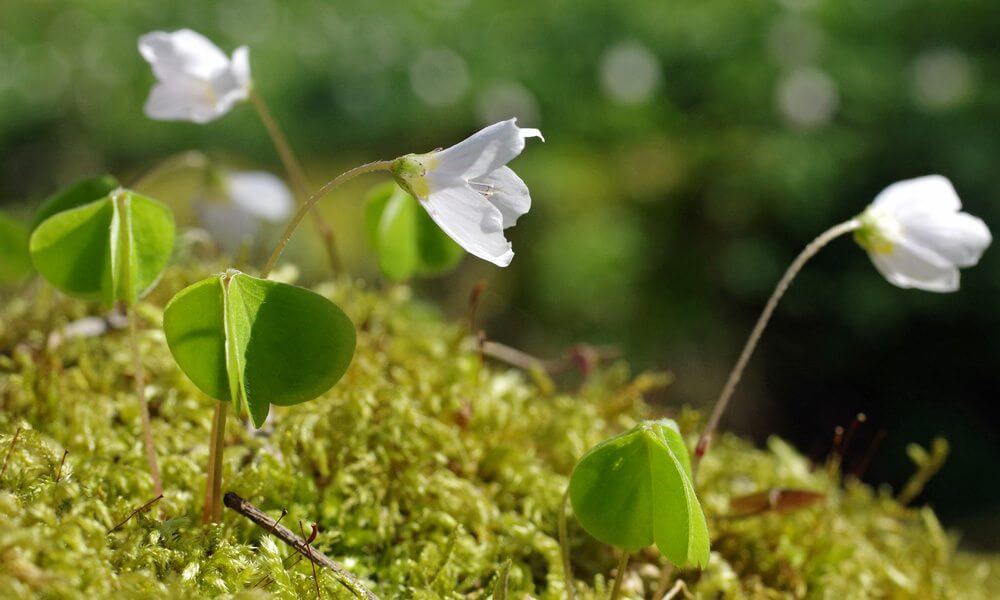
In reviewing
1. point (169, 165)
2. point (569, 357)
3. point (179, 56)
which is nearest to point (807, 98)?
point (569, 357)

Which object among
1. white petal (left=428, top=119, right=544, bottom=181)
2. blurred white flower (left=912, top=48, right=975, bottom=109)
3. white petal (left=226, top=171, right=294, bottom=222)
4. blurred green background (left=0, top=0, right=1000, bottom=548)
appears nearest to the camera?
white petal (left=428, top=119, right=544, bottom=181)

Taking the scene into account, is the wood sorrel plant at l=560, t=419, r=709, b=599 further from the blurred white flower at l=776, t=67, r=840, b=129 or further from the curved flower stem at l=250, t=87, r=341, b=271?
the blurred white flower at l=776, t=67, r=840, b=129

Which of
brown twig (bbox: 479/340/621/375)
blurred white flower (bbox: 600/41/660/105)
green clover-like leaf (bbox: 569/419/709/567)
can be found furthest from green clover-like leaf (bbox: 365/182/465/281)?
blurred white flower (bbox: 600/41/660/105)

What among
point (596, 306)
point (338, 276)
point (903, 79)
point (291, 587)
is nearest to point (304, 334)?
point (291, 587)

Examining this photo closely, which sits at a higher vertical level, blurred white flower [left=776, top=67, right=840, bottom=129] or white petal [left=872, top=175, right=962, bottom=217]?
white petal [left=872, top=175, right=962, bottom=217]

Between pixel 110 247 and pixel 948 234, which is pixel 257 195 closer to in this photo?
pixel 110 247

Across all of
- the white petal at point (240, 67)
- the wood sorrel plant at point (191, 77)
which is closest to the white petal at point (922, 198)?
the wood sorrel plant at point (191, 77)

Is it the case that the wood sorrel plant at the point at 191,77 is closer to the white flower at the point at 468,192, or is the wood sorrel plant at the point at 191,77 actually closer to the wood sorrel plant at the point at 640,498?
the white flower at the point at 468,192
